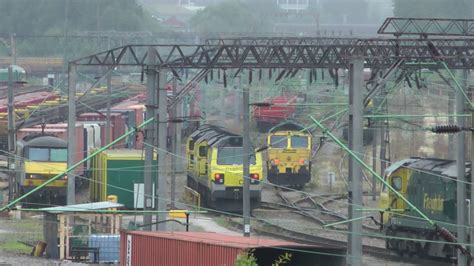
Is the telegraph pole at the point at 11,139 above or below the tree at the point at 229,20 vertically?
below

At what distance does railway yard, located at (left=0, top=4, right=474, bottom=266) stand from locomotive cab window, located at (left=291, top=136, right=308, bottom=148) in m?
0.04

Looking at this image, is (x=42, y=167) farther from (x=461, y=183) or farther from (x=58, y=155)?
(x=461, y=183)

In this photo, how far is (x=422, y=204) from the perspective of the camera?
104 ft

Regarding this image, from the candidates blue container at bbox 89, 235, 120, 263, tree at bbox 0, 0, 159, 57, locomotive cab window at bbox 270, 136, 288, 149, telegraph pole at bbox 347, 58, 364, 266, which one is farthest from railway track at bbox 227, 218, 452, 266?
tree at bbox 0, 0, 159, 57

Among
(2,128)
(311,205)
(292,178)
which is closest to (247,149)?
(311,205)

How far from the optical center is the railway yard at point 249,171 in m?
23.3

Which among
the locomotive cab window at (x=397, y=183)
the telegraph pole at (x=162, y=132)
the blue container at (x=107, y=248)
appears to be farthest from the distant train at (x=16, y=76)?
the telegraph pole at (x=162, y=132)

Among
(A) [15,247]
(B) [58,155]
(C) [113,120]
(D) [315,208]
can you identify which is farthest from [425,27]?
(C) [113,120]

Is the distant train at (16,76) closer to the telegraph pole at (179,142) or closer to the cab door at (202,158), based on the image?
the telegraph pole at (179,142)

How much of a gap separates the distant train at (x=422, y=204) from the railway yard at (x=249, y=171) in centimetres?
5

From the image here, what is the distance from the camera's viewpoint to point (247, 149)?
3350 cm

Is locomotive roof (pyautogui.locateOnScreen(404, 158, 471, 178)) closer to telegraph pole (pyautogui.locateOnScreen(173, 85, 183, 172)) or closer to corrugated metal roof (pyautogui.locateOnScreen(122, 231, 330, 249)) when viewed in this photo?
corrugated metal roof (pyautogui.locateOnScreen(122, 231, 330, 249))

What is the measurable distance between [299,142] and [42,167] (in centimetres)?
1081

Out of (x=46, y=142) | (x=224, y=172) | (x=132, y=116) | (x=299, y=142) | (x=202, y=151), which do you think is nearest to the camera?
(x=224, y=172)
